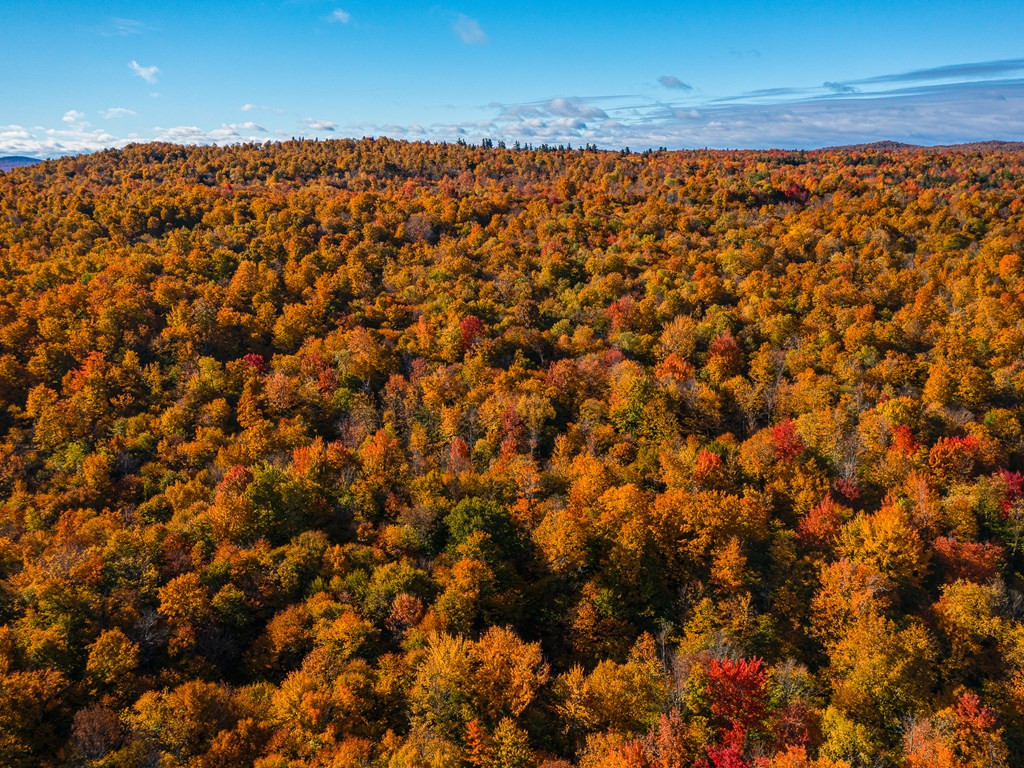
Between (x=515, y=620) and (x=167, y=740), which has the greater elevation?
(x=167, y=740)

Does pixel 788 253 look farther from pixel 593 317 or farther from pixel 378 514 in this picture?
pixel 378 514

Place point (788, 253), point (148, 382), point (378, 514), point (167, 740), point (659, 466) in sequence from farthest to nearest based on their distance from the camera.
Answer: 1. point (788, 253)
2. point (148, 382)
3. point (659, 466)
4. point (378, 514)
5. point (167, 740)

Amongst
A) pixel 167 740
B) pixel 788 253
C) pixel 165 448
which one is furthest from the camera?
pixel 788 253

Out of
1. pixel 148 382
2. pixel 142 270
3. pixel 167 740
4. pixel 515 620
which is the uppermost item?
pixel 142 270

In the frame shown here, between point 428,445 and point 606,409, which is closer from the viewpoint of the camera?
point 428,445

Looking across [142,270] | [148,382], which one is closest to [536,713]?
[148,382]

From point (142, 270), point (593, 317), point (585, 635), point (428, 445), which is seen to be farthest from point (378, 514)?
point (142, 270)
